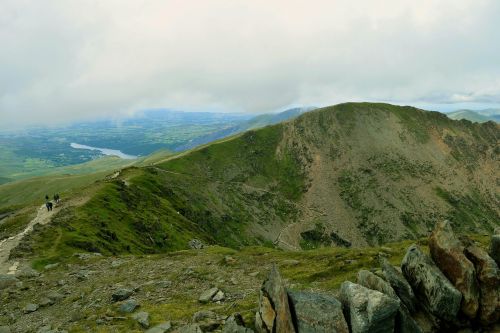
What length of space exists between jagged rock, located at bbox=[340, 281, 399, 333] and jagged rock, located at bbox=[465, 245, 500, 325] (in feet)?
28.2

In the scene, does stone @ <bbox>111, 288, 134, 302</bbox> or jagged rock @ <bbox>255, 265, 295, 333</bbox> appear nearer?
jagged rock @ <bbox>255, 265, 295, 333</bbox>

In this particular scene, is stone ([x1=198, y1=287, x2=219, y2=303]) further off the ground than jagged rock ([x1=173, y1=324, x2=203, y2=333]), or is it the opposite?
jagged rock ([x1=173, y1=324, x2=203, y2=333])

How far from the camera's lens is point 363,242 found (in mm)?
180250

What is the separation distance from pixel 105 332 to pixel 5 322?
45.3 ft

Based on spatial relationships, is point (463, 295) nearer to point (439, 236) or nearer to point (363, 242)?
point (439, 236)

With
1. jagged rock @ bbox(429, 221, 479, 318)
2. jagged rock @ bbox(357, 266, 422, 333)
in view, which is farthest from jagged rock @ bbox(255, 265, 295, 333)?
jagged rock @ bbox(429, 221, 479, 318)

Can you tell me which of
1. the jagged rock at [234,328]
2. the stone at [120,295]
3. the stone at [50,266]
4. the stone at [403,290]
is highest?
the stone at [403,290]

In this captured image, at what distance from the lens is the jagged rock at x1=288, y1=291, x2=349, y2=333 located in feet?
77.5

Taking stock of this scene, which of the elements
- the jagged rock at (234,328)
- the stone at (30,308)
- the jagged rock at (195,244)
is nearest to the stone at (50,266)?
the stone at (30,308)

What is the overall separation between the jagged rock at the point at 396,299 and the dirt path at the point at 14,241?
47855 mm

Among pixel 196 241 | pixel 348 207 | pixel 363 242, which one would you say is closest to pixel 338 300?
pixel 196 241

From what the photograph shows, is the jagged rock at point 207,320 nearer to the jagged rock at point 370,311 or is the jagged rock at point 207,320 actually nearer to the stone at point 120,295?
the jagged rock at point 370,311

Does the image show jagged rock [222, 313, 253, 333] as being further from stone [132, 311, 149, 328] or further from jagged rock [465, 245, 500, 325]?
jagged rock [465, 245, 500, 325]

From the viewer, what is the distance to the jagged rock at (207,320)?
1098 inches
